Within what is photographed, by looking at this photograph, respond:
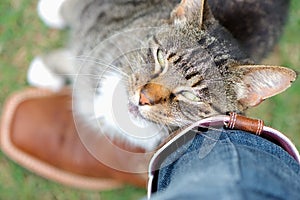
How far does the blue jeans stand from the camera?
890mm

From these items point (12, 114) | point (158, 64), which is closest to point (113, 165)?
point (12, 114)

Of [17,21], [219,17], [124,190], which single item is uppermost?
[219,17]

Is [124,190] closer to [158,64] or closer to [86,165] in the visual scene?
[86,165]

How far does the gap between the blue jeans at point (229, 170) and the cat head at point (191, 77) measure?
83mm

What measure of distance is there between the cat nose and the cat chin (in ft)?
0.22

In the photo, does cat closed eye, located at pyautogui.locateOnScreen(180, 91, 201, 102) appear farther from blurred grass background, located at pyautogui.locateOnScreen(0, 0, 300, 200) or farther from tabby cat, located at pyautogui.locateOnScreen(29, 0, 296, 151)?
blurred grass background, located at pyautogui.locateOnScreen(0, 0, 300, 200)

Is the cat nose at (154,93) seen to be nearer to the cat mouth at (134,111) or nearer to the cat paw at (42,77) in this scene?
the cat mouth at (134,111)

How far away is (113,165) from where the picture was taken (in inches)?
62.0

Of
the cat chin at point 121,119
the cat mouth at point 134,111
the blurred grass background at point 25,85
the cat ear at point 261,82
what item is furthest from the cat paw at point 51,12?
the cat ear at point 261,82

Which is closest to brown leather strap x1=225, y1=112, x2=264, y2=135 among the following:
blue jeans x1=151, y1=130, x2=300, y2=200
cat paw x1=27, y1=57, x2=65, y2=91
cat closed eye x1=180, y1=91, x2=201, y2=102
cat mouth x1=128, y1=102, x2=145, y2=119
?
blue jeans x1=151, y1=130, x2=300, y2=200

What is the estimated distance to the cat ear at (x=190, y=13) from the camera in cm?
120

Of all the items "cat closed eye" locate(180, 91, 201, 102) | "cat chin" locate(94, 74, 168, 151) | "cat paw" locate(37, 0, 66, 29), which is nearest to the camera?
"cat closed eye" locate(180, 91, 201, 102)

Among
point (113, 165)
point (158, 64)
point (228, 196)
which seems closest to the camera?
point (228, 196)

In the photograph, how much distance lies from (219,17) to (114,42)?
10.3 inches
